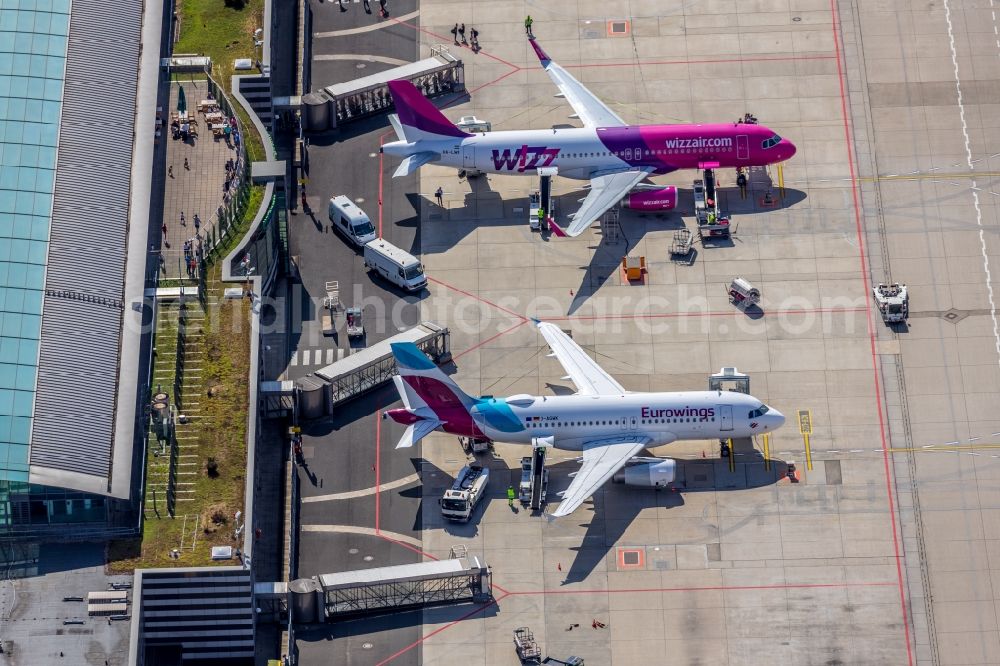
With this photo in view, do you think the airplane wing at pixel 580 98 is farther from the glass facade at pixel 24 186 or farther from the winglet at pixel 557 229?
the glass facade at pixel 24 186

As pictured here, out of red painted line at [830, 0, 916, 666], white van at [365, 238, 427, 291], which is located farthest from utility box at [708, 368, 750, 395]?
white van at [365, 238, 427, 291]

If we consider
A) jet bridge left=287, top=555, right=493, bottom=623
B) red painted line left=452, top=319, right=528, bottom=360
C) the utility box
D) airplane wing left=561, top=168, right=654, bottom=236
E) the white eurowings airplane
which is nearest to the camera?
jet bridge left=287, top=555, right=493, bottom=623

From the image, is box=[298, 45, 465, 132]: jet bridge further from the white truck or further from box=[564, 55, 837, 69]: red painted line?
the white truck

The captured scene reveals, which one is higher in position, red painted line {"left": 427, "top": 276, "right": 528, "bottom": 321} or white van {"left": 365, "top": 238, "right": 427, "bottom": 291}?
white van {"left": 365, "top": 238, "right": 427, "bottom": 291}

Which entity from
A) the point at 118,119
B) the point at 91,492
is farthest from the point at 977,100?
the point at 91,492

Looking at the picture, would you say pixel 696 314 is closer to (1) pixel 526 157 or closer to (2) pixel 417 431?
(1) pixel 526 157

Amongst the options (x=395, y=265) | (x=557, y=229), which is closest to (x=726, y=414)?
(x=557, y=229)
